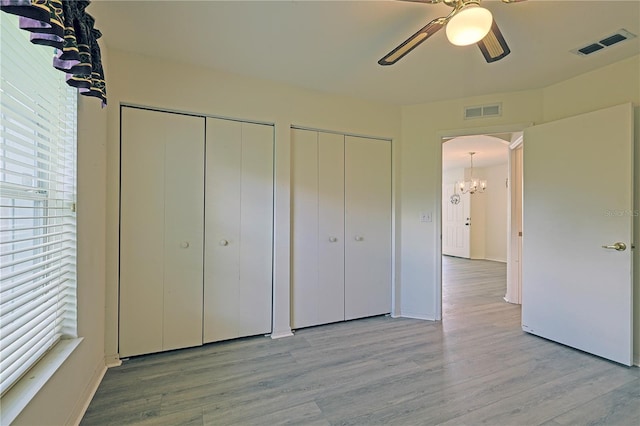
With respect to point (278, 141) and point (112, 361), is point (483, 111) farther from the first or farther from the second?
point (112, 361)

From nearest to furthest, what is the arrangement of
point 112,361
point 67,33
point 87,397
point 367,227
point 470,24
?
point 67,33 → point 470,24 → point 87,397 → point 112,361 → point 367,227

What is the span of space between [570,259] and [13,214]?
374cm

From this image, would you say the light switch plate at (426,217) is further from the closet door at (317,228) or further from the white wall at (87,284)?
the white wall at (87,284)

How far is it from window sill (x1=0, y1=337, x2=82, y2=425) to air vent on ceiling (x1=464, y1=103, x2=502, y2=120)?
3727 millimetres

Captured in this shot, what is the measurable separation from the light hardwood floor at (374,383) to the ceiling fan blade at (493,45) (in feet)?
6.67

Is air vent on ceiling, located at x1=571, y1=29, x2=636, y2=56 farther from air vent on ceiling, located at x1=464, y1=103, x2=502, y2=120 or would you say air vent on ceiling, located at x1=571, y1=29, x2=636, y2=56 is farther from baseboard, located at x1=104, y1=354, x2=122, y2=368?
baseboard, located at x1=104, y1=354, x2=122, y2=368

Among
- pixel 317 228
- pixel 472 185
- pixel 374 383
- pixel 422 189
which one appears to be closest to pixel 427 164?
pixel 422 189

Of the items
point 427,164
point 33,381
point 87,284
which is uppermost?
point 427,164

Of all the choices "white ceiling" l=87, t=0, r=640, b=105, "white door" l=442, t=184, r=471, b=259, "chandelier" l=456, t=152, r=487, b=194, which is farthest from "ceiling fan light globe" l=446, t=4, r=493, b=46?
"white door" l=442, t=184, r=471, b=259

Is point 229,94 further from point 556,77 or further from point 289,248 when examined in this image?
point 556,77

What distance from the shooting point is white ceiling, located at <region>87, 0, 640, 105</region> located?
1821 millimetres

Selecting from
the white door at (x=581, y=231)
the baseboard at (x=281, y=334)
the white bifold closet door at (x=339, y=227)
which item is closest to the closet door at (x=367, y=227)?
the white bifold closet door at (x=339, y=227)

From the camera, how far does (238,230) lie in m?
2.74

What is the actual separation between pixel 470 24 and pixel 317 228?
2.12m
